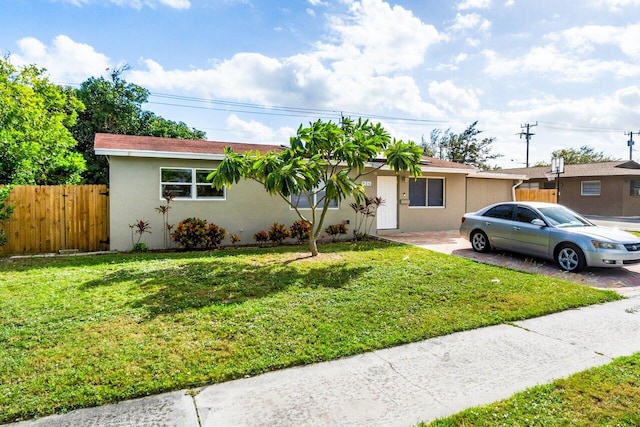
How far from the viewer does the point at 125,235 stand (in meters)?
9.74

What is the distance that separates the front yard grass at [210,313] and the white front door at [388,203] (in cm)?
535

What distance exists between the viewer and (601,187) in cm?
2369

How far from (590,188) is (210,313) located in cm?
2827

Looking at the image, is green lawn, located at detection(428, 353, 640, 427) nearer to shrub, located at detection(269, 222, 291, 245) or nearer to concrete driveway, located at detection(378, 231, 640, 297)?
concrete driveway, located at detection(378, 231, 640, 297)

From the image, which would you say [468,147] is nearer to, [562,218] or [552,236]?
[562,218]

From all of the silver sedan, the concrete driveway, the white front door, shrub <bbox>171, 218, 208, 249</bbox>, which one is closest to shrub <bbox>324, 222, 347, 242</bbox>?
the concrete driveway

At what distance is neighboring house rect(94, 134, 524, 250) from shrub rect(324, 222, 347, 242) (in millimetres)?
350

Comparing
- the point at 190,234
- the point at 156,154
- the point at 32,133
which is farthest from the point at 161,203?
the point at 32,133

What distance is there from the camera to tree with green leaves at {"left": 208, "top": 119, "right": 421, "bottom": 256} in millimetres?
7305

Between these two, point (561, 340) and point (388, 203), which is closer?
point (561, 340)

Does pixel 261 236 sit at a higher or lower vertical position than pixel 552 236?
lower

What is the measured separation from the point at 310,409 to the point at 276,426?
316mm

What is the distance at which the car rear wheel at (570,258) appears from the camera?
727 cm

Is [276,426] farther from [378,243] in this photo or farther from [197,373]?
[378,243]
